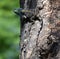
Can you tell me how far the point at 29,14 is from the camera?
2.33 metres

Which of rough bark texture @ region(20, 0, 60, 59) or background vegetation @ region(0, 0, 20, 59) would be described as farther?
background vegetation @ region(0, 0, 20, 59)

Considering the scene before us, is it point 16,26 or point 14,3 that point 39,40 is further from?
point 14,3

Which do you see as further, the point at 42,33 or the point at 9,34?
the point at 9,34

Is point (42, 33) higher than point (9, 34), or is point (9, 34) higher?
point (42, 33)

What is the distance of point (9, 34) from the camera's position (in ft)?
15.8

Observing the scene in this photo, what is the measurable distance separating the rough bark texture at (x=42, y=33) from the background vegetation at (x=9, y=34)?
239 centimetres

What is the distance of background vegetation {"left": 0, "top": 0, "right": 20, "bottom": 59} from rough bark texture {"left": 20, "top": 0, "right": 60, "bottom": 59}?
2390mm

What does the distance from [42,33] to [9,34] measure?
265cm

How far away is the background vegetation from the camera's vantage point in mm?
4785

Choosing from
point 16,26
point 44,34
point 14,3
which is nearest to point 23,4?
point 44,34

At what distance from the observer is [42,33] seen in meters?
2.20

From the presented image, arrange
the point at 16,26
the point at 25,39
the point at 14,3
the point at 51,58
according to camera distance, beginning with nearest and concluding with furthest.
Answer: the point at 51,58, the point at 25,39, the point at 16,26, the point at 14,3

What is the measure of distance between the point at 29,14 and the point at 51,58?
1.10ft

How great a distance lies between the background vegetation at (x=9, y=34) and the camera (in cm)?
479
